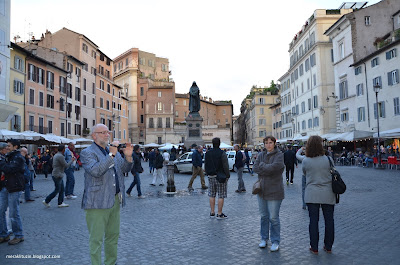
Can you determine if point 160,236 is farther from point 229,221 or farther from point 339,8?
point 339,8

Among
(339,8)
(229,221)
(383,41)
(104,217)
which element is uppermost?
(339,8)

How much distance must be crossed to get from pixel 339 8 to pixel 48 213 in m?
45.3

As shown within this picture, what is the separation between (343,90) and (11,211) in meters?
37.1

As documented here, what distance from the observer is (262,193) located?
559 centimetres

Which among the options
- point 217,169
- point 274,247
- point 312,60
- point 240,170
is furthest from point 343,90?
point 274,247

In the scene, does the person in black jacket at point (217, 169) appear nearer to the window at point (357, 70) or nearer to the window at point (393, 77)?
the window at point (393, 77)

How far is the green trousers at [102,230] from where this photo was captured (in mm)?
3992

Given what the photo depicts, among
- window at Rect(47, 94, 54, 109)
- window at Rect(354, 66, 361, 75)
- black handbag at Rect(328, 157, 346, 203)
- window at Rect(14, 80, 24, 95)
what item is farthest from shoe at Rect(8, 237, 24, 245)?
window at Rect(47, 94, 54, 109)

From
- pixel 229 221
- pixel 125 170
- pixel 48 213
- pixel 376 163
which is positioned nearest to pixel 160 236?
pixel 229 221

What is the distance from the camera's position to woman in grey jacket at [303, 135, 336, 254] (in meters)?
5.12

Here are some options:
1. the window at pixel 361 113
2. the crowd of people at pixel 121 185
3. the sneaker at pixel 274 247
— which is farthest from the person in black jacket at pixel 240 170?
the window at pixel 361 113

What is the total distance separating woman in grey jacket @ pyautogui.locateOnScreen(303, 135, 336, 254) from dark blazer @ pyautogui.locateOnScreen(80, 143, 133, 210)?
293cm

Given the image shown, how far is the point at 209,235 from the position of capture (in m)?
6.42

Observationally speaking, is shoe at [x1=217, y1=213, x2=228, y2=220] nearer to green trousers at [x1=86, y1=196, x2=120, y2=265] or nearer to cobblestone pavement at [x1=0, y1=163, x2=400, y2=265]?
cobblestone pavement at [x1=0, y1=163, x2=400, y2=265]
